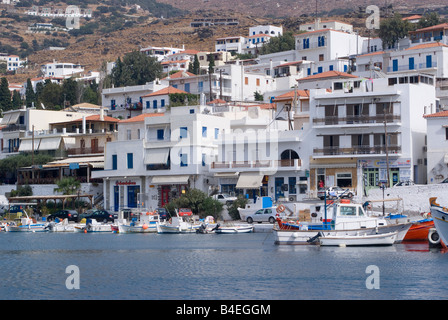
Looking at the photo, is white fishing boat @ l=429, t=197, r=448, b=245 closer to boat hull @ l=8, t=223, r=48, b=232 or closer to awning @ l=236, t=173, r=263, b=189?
awning @ l=236, t=173, r=263, b=189

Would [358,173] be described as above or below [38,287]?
above

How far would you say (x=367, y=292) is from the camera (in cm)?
2950

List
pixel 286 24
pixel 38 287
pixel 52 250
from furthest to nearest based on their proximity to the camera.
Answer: pixel 286 24
pixel 52 250
pixel 38 287

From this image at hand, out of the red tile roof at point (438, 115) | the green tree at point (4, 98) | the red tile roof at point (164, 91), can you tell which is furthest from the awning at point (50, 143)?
the red tile roof at point (438, 115)

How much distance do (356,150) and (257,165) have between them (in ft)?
28.7

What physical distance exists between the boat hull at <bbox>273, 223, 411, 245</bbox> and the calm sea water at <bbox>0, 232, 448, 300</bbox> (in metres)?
0.65

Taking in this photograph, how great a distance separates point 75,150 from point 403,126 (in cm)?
3785

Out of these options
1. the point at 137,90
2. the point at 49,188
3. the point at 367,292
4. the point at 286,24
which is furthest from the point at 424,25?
the point at 367,292

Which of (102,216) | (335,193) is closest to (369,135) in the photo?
(335,193)

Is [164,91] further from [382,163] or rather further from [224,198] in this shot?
[382,163]

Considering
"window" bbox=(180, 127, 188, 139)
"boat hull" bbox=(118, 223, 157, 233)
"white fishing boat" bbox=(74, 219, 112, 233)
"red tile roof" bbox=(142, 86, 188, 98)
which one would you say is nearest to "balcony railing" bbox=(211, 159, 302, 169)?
"window" bbox=(180, 127, 188, 139)

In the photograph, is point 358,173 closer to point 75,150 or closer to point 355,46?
point 75,150

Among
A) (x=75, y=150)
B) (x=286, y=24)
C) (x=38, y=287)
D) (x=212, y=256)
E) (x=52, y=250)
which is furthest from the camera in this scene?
(x=286, y=24)

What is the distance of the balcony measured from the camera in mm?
66188
